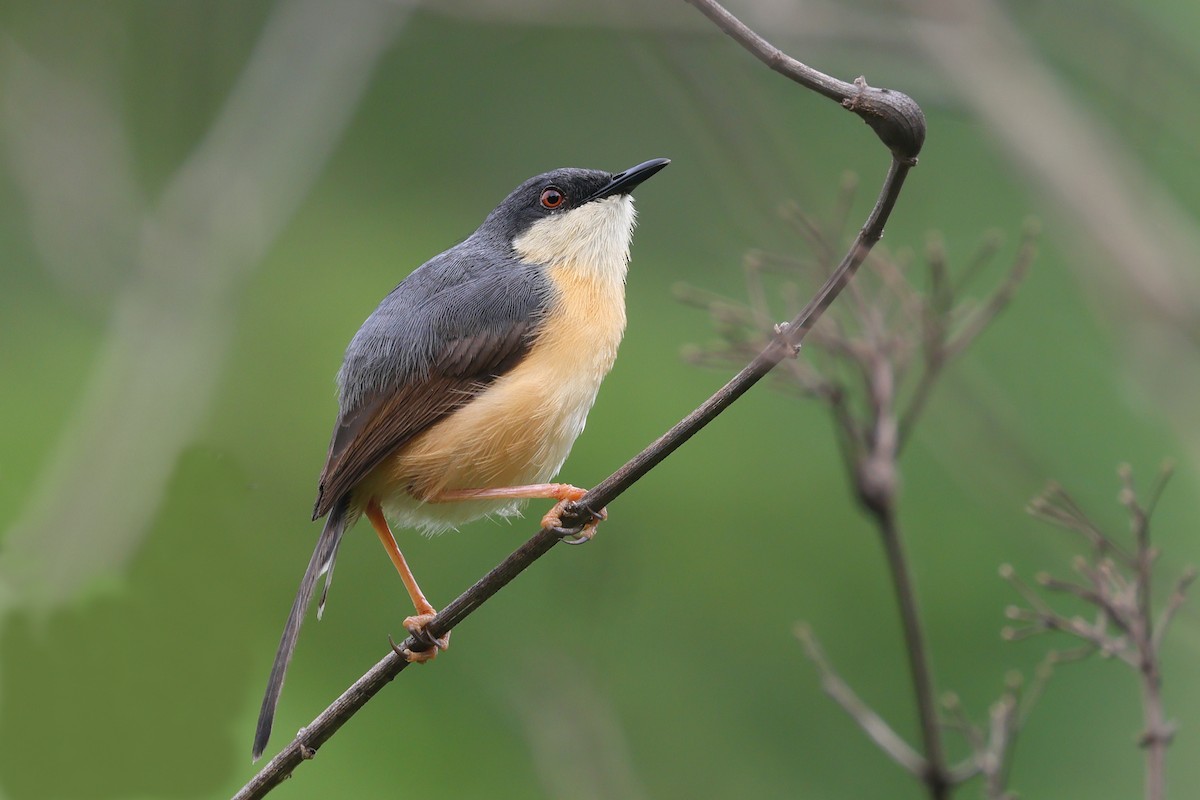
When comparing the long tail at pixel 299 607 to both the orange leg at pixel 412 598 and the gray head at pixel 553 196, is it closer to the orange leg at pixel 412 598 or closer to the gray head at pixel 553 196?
the orange leg at pixel 412 598

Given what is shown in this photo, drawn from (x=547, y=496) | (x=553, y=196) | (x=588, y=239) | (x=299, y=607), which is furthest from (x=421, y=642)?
(x=553, y=196)

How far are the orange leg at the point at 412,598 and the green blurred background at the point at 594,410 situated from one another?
68 cm

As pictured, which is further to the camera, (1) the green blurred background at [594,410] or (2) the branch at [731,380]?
(1) the green blurred background at [594,410]

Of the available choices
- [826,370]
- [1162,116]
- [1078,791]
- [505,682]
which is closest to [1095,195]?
[1162,116]

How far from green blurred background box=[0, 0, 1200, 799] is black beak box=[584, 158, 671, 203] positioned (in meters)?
0.55

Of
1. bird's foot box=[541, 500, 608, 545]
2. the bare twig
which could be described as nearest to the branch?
bird's foot box=[541, 500, 608, 545]

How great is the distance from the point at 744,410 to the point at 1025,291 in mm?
2041

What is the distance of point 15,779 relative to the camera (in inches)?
162

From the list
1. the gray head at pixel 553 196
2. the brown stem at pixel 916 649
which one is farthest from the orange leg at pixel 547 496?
the gray head at pixel 553 196

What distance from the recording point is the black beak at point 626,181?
13.2 ft

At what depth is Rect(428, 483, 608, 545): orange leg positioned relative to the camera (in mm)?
3061

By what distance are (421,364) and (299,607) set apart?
0.77m

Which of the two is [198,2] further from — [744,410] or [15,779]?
[15,779]

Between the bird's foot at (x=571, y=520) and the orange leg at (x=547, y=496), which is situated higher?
the bird's foot at (x=571, y=520)
